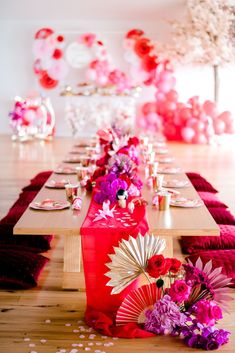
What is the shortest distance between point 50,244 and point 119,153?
2.67 feet

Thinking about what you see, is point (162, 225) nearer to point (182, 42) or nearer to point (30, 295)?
point (30, 295)

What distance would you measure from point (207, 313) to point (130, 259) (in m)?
0.38

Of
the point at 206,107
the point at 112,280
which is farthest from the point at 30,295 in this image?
the point at 206,107

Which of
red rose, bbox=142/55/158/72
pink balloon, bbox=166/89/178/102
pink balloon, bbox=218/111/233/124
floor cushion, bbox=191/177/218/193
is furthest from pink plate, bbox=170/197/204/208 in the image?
red rose, bbox=142/55/158/72

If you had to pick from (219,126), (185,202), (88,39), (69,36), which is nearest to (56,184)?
(185,202)

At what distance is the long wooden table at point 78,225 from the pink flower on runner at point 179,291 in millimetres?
260

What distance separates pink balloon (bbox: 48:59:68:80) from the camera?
10703 millimetres

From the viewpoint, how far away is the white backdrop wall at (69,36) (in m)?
10.2

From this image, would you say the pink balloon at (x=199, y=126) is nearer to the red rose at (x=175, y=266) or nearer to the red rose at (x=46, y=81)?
the red rose at (x=46, y=81)

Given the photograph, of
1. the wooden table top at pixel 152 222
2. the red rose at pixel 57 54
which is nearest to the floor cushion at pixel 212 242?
the wooden table top at pixel 152 222

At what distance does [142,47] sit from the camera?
34.4ft

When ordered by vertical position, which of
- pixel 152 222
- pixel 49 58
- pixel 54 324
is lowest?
pixel 54 324

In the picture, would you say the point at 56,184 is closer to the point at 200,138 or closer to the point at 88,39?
the point at 200,138

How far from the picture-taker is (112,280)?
2588mm
